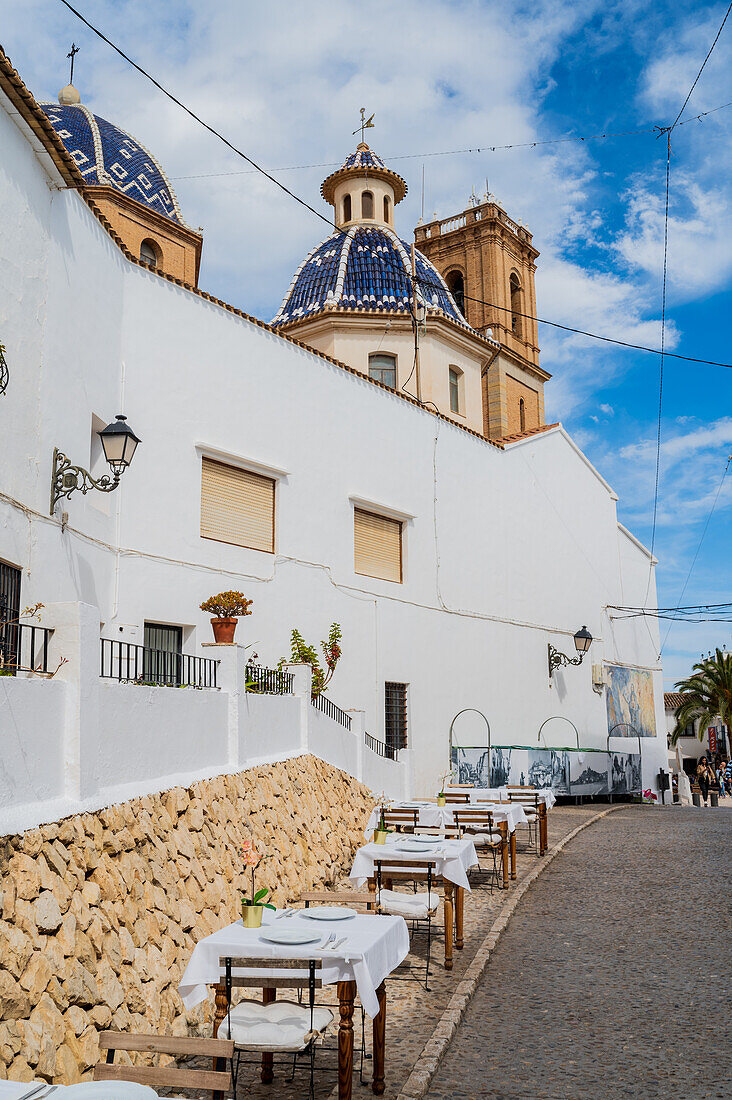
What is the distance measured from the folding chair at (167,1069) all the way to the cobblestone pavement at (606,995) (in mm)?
2036

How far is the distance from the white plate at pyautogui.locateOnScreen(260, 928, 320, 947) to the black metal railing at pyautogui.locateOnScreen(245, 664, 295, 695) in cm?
550

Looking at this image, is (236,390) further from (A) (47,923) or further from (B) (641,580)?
(B) (641,580)

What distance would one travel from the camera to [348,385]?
17875 mm

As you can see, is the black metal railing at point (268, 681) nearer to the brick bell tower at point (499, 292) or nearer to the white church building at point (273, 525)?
the white church building at point (273, 525)

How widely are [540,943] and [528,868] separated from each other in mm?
3967

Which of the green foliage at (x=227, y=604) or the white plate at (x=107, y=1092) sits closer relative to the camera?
the white plate at (x=107, y=1092)

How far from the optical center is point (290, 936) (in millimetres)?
5191

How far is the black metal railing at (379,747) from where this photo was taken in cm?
1519

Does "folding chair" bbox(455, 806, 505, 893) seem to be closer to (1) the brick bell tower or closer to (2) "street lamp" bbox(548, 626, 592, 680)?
(2) "street lamp" bbox(548, 626, 592, 680)

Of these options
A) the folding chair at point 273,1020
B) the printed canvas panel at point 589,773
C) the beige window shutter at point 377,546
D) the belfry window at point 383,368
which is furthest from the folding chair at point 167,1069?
the belfry window at point 383,368

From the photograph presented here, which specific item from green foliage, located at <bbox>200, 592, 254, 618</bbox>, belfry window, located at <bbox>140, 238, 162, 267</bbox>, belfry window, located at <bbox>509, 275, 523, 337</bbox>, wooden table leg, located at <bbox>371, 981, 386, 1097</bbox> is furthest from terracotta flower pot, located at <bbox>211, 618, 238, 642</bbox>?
belfry window, located at <bbox>509, 275, 523, 337</bbox>

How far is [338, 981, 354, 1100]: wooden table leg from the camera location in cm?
489

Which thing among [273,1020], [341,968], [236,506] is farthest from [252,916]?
[236,506]

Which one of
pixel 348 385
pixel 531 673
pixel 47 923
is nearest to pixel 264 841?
pixel 47 923
